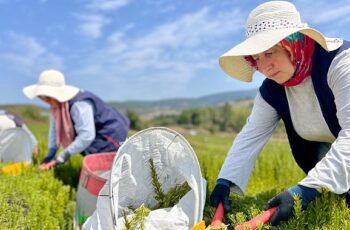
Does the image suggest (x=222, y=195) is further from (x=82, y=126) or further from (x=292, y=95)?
(x=82, y=126)

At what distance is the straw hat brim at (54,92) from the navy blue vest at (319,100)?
2.27m

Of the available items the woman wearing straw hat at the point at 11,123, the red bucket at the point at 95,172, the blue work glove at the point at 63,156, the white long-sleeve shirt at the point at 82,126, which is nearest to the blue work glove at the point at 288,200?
the red bucket at the point at 95,172

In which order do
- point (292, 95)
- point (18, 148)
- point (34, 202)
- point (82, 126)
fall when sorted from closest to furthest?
point (292, 95), point (34, 202), point (82, 126), point (18, 148)

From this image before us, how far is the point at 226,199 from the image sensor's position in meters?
2.47

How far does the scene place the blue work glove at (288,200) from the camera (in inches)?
81.7

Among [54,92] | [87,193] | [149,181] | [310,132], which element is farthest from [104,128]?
[310,132]

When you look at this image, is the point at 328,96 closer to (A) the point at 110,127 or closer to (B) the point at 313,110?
(B) the point at 313,110

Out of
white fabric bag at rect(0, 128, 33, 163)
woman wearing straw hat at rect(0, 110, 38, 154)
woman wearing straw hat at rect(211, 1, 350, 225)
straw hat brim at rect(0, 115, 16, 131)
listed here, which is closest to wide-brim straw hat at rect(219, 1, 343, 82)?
woman wearing straw hat at rect(211, 1, 350, 225)

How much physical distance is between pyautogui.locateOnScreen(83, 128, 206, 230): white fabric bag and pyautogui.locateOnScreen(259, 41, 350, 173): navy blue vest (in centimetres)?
57

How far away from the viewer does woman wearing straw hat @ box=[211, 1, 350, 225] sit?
2066mm

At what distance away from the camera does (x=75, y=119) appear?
4.43 m

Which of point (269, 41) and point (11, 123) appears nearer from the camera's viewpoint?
point (269, 41)

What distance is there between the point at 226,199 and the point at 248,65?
2.28 feet

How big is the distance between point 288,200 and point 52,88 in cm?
295
